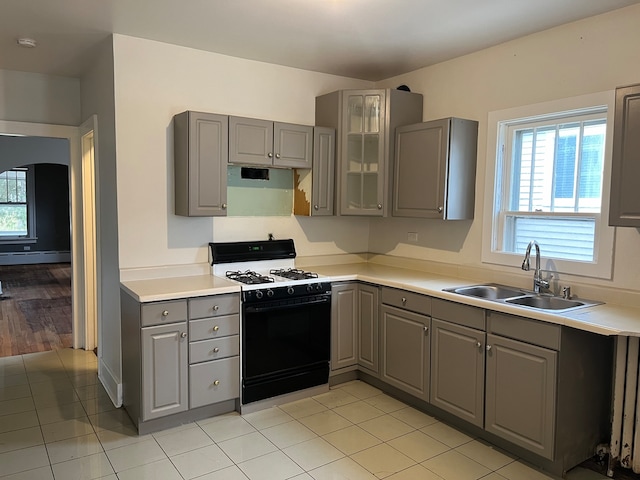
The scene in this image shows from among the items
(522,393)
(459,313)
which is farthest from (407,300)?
(522,393)

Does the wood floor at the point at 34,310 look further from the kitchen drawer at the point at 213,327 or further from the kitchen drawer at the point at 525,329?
the kitchen drawer at the point at 525,329

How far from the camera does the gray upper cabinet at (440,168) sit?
11.6ft

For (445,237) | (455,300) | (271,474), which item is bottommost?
(271,474)

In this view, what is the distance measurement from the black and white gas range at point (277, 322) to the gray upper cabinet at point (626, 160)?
1972mm

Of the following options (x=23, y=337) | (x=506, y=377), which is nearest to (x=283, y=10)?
(x=506, y=377)

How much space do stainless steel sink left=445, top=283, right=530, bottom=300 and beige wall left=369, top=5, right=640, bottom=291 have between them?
0.53 ft

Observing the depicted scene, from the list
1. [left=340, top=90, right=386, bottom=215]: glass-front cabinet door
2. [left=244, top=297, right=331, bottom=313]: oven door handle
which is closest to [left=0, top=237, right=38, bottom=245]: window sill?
[left=340, top=90, right=386, bottom=215]: glass-front cabinet door

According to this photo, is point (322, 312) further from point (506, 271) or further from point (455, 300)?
point (506, 271)

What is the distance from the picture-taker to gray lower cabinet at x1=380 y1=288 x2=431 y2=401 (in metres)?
3.32

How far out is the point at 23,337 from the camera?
5.18 m

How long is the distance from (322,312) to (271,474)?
1315 millimetres

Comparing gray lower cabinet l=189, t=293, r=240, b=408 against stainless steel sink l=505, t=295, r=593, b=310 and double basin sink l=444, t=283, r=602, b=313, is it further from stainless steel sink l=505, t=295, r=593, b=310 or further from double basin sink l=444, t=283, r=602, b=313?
stainless steel sink l=505, t=295, r=593, b=310

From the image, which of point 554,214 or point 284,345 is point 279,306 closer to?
point 284,345

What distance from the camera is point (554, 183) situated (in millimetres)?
3250
